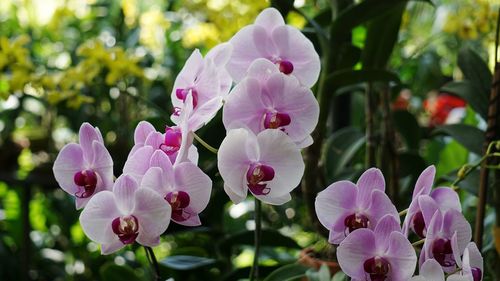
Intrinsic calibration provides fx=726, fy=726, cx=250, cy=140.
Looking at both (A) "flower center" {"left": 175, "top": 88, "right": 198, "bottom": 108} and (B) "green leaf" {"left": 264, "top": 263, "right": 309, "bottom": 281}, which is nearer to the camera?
(A) "flower center" {"left": 175, "top": 88, "right": 198, "bottom": 108}

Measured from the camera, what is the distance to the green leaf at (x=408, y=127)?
104cm

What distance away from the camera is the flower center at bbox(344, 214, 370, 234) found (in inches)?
19.1

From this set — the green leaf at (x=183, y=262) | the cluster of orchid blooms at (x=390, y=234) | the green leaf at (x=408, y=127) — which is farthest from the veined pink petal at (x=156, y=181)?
the green leaf at (x=408, y=127)

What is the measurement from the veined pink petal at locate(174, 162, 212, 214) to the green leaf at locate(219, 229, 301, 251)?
1.31 feet

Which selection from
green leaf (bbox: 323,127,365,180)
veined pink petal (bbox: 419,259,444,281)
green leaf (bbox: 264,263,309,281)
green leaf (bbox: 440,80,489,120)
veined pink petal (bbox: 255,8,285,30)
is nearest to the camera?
veined pink petal (bbox: 419,259,444,281)

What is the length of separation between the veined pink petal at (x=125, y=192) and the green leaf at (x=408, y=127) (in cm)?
65

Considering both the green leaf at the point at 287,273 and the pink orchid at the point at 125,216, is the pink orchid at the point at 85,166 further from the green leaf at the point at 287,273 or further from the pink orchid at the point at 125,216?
the green leaf at the point at 287,273

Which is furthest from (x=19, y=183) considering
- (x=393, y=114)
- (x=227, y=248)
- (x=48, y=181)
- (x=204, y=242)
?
(x=393, y=114)

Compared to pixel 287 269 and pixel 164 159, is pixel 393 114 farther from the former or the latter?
pixel 164 159

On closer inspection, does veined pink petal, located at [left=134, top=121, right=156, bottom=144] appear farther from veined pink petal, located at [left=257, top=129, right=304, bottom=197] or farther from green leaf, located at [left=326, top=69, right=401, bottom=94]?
green leaf, located at [left=326, top=69, right=401, bottom=94]

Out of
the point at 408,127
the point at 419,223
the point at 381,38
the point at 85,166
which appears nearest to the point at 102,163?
the point at 85,166

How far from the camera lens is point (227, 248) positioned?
0.94 metres

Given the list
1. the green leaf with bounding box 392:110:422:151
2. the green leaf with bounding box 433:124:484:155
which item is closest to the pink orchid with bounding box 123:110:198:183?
the green leaf with bounding box 433:124:484:155

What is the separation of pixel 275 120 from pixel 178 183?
75mm
